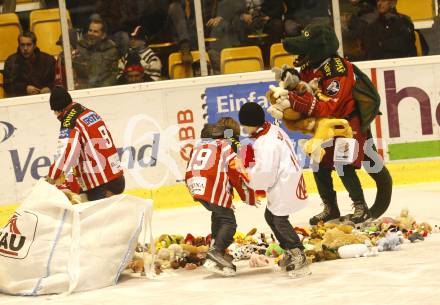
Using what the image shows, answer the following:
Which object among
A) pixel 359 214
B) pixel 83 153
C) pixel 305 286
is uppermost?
pixel 83 153

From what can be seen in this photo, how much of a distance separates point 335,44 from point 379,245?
182 centimetres

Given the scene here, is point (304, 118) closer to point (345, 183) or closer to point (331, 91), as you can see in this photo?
point (331, 91)

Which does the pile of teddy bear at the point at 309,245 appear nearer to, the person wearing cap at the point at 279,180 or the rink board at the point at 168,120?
the person wearing cap at the point at 279,180

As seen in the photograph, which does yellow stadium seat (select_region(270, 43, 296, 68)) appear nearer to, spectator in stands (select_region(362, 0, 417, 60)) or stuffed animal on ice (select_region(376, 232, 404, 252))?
spectator in stands (select_region(362, 0, 417, 60))

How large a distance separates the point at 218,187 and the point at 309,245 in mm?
1026

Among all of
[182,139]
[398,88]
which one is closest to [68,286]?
[182,139]

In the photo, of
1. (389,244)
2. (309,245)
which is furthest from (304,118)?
(389,244)

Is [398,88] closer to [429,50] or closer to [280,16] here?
[429,50]

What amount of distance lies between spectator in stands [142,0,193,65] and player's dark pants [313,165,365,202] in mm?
3161

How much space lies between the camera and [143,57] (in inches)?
502

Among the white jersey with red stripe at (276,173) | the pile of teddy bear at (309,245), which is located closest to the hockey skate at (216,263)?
the pile of teddy bear at (309,245)

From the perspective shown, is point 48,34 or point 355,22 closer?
point 48,34

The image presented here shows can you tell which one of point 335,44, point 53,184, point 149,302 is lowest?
point 149,302

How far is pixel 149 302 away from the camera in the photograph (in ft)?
25.5
